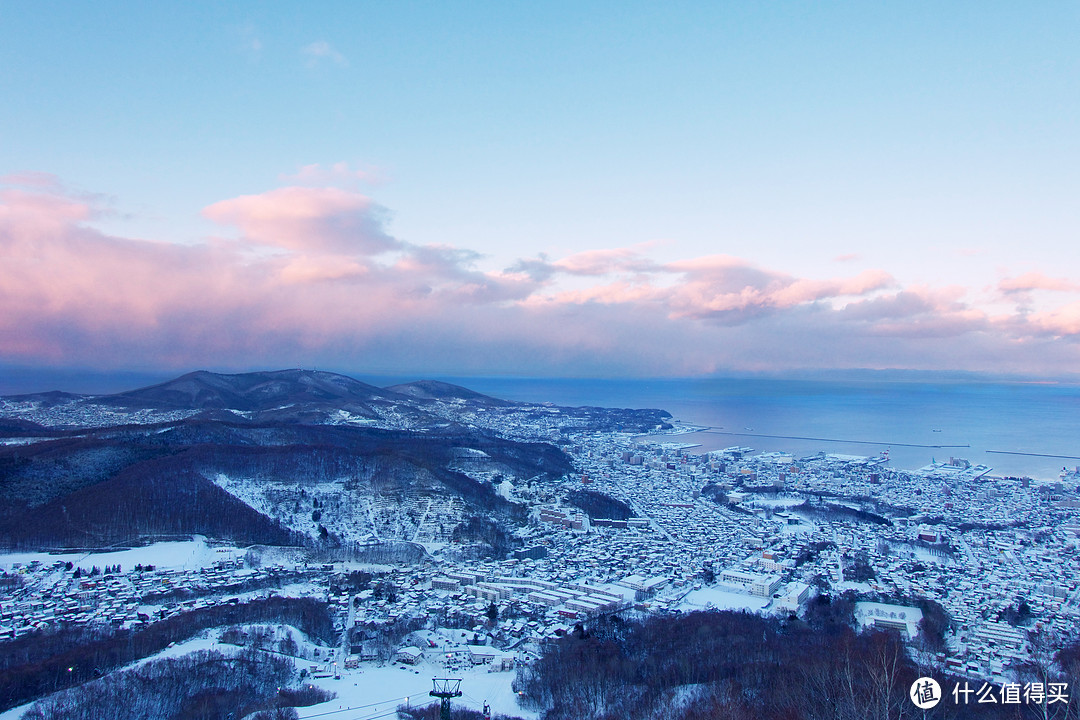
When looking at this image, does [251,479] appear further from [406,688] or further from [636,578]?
[406,688]

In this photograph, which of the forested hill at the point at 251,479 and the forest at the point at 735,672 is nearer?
the forest at the point at 735,672

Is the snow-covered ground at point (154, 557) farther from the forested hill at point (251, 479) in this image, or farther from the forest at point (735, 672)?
the forest at point (735, 672)

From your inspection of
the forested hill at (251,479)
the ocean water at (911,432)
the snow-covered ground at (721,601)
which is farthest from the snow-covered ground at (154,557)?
the ocean water at (911,432)

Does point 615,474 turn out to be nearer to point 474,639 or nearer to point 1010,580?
point 1010,580

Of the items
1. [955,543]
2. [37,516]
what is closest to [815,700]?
[955,543]

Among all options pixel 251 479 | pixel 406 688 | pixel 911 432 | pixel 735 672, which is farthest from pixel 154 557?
pixel 911 432

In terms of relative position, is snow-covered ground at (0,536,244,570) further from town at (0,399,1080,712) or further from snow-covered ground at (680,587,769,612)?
snow-covered ground at (680,587,769,612)

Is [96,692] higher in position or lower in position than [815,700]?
lower

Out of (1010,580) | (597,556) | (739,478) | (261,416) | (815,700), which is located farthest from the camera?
(261,416)
